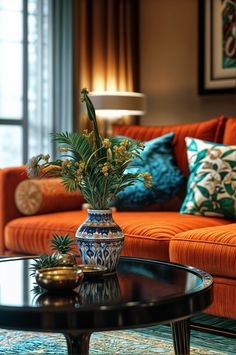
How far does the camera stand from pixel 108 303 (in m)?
1.74

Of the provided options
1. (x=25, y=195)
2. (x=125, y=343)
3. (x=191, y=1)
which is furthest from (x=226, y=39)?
(x=125, y=343)

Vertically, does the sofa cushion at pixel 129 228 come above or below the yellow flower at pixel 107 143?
below

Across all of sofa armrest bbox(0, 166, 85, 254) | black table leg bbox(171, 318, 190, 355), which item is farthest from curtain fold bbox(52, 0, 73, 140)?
black table leg bbox(171, 318, 190, 355)

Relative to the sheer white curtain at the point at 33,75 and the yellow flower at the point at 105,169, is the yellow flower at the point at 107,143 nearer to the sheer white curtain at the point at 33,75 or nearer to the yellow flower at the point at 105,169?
the yellow flower at the point at 105,169

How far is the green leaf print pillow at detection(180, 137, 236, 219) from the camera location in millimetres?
3338

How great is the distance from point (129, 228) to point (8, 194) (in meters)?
0.87

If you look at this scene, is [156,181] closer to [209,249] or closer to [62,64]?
[209,249]

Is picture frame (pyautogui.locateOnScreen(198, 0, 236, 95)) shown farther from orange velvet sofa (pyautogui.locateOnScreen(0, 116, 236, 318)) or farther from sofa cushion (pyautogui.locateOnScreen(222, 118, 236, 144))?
sofa cushion (pyautogui.locateOnScreen(222, 118, 236, 144))

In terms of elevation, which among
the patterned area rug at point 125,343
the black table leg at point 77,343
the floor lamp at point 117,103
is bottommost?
the patterned area rug at point 125,343

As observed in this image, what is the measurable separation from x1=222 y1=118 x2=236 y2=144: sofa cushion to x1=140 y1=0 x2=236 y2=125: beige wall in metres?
1.15

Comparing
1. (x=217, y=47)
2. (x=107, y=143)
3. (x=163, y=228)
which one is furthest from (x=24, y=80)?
(x=107, y=143)

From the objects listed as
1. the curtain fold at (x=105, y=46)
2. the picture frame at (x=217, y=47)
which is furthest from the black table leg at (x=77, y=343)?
the curtain fold at (x=105, y=46)

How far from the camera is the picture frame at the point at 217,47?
472 cm

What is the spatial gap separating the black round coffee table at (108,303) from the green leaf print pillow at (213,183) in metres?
1.15
